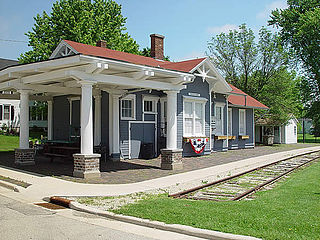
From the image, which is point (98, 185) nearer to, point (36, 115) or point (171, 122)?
point (171, 122)

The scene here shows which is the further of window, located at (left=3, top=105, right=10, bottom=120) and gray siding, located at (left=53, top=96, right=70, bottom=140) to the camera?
window, located at (left=3, top=105, right=10, bottom=120)

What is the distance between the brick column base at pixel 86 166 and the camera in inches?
450

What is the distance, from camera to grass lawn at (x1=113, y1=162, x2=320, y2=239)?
224 inches

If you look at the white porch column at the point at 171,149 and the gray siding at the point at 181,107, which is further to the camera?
the gray siding at the point at 181,107

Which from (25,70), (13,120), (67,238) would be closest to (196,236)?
(67,238)

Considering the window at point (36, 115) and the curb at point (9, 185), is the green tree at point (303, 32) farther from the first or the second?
the curb at point (9, 185)

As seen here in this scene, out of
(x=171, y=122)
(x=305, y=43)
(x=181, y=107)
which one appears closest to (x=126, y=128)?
(x=181, y=107)

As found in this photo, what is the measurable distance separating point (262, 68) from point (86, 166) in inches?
1008

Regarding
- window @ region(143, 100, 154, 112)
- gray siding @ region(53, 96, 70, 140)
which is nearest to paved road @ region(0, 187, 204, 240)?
window @ region(143, 100, 154, 112)

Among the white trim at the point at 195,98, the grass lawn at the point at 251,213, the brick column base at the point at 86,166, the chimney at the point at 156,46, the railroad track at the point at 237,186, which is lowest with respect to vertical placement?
the railroad track at the point at 237,186

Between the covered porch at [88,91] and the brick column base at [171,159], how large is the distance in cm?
4

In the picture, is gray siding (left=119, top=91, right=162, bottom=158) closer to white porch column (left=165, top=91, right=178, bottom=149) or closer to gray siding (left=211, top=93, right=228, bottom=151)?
white porch column (left=165, top=91, right=178, bottom=149)

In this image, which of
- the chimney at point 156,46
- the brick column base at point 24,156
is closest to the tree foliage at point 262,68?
the chimney at point 156,46

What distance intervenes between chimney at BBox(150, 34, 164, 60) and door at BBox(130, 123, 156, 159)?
671 cm
